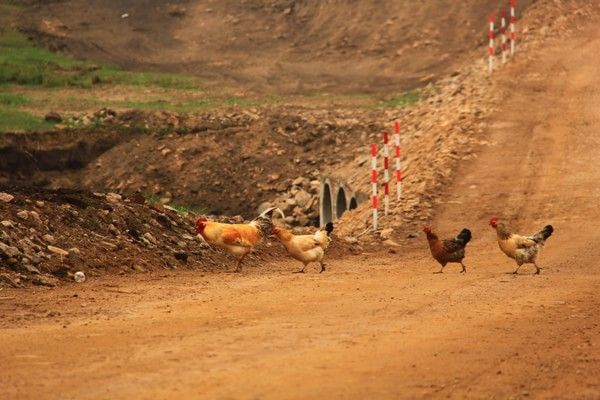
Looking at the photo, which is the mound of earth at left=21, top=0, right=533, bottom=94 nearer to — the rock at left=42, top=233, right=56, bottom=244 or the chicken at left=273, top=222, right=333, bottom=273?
the chicken at left=273, top=222, right=333, bottom=273

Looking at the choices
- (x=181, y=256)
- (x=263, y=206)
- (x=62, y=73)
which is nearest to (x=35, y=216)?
(x=181, y=256)

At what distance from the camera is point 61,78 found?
41250 mm

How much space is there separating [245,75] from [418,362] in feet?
110

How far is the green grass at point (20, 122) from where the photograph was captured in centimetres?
3441

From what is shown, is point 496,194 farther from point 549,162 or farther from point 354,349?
point 354,349

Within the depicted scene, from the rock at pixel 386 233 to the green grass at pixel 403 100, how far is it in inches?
604

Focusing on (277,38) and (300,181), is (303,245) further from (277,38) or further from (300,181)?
(277,38)

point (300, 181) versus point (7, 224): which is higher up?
point (7, 224)

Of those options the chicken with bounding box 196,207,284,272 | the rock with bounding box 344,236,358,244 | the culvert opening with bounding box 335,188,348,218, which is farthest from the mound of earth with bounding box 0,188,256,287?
the culvert opening with bounding box 335,188,348,218

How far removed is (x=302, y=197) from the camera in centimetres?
3284

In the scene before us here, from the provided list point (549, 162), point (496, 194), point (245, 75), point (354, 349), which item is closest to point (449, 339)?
point (354, 349)

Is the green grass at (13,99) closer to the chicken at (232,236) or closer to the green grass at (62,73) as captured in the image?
the green grass at (62,73)

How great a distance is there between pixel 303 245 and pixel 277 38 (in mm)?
33740

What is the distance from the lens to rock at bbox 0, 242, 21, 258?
51.5 ft
